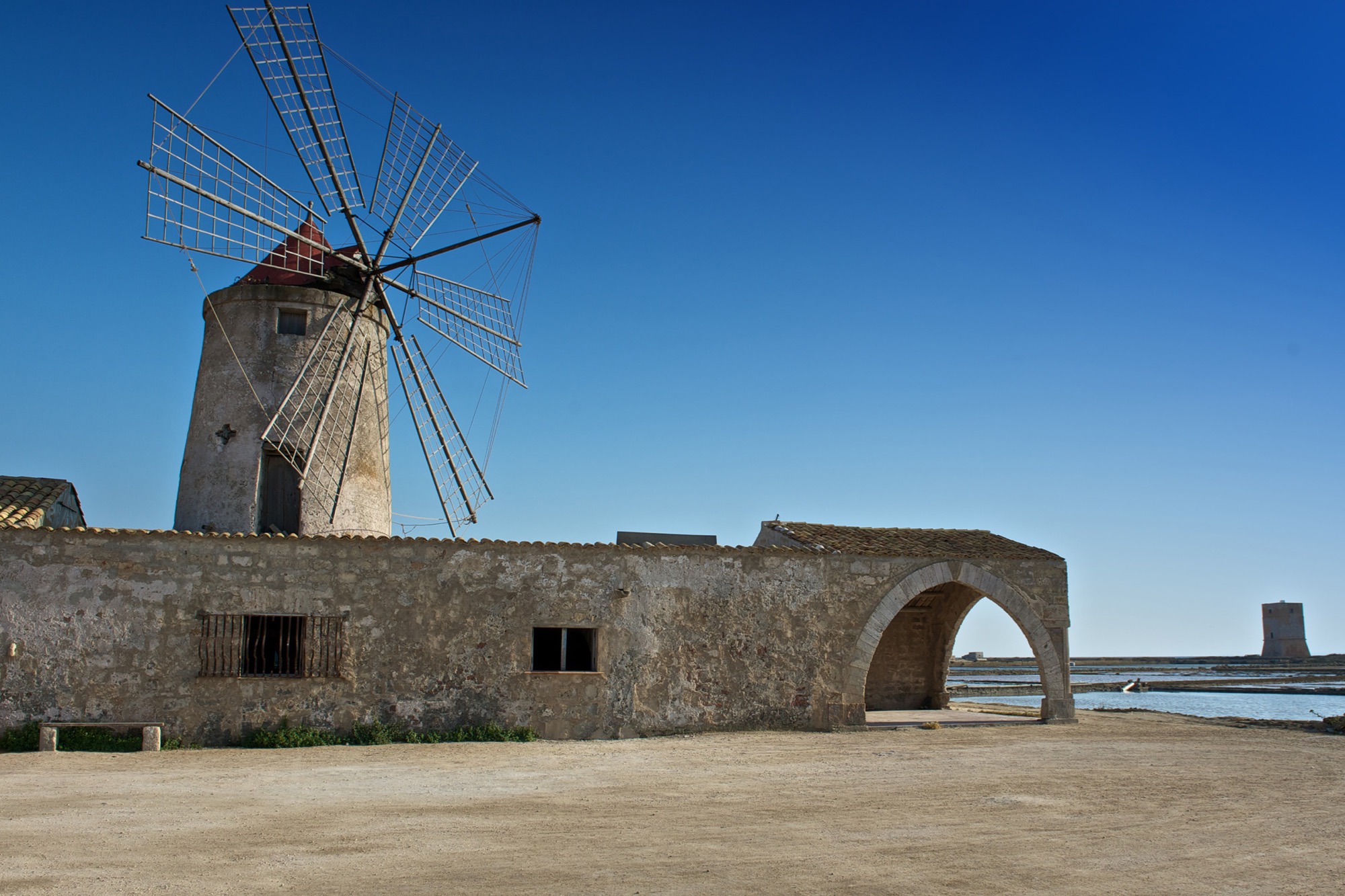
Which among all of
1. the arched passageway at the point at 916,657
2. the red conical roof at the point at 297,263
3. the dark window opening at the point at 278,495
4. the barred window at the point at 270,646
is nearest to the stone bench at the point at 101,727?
the barred window at the point at 270,646

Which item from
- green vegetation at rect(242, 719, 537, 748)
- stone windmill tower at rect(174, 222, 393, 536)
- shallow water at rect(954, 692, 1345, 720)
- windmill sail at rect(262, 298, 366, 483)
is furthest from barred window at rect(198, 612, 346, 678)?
shallow water at rect(954, 692, 1345, 720)

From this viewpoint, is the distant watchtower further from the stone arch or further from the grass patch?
the grass patch

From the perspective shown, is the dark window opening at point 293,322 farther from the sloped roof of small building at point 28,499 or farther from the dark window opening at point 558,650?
the dark window opening at point 558,650

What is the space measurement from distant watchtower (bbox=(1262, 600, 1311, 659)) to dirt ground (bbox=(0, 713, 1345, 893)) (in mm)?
48206

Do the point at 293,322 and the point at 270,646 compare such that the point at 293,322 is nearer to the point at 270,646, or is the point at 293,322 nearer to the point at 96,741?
the point at 270,646

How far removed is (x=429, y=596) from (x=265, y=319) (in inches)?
203

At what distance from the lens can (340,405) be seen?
14.5 metres

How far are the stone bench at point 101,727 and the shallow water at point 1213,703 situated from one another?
608 inches

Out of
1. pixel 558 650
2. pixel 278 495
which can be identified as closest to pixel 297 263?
pixel 278 495

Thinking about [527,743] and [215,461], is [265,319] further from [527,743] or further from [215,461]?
[527,743]

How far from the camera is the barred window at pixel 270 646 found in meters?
10.9

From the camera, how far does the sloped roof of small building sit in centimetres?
1117

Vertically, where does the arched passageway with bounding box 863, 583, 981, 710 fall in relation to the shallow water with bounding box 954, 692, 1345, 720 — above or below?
above

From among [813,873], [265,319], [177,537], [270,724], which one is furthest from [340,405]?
[813,873]
